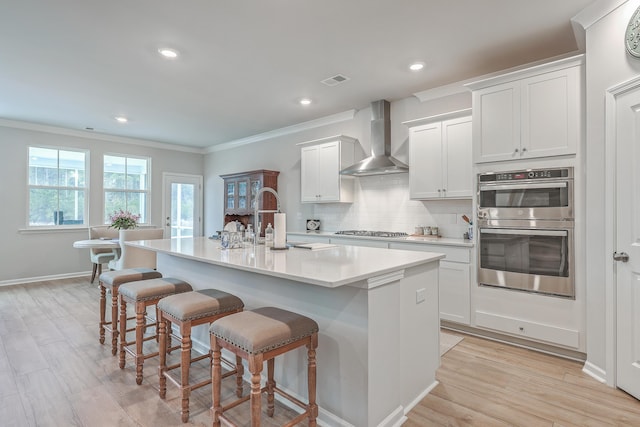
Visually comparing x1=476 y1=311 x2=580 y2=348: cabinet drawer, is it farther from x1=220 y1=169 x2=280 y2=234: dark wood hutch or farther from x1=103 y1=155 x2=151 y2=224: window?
x1=103 y1=155 x2=151 y2=224: window

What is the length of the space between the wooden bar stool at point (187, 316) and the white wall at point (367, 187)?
2810 mm

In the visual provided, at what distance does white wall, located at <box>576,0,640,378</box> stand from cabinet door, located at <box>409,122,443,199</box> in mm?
1431

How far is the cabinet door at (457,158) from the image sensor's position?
3555 mm

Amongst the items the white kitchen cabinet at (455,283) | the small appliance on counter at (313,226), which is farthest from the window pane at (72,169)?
the white kitchen cabinet at (455,283)

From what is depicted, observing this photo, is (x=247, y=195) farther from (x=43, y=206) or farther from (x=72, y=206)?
(x=43, y=206)

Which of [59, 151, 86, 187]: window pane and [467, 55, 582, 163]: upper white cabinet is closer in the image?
[467, 55, 582, 163]: upper white cabinet

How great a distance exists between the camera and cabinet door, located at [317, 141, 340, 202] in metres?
4.77

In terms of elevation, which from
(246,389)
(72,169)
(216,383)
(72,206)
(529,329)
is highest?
(72,169)

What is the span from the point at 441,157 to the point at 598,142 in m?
1.48

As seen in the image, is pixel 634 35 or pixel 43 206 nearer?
pixel 634 35

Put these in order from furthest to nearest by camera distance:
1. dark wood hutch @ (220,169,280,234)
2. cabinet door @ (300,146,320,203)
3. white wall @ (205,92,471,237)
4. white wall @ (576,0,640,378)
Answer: dark wood hutch @ (220,169,280,234)
cabinet door @ (300,146,320,203)
white wall @ (205,92,471,237)
white wall @ (576,0,640,378)

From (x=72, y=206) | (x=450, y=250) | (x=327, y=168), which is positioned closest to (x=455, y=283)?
(x=450, y=250)

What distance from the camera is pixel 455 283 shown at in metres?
3.35

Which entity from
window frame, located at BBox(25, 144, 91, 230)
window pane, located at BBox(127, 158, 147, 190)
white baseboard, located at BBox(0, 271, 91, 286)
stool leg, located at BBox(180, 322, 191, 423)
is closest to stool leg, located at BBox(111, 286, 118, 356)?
stool leg, located at BBox(180, 322, 191, 423)
